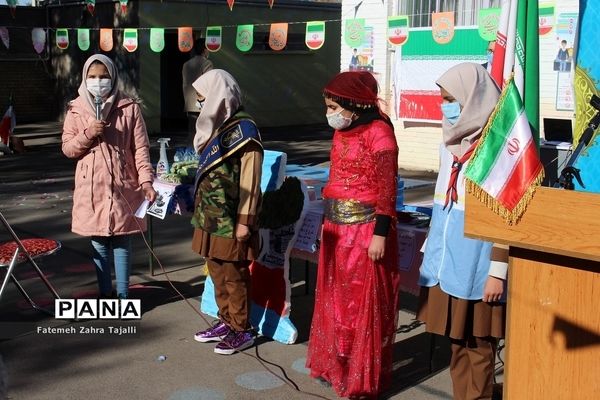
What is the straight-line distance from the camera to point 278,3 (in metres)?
22.2

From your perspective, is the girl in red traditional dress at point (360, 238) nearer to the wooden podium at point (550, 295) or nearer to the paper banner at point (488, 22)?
the wooden podium at point (550, 295)

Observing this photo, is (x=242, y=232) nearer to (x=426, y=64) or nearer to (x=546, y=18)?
(x=546, y=18)

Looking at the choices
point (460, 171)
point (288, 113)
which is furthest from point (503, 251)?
point (288, 113)

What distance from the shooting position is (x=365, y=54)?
44.1 ft

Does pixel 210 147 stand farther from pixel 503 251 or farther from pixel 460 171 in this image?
pixel 503 251

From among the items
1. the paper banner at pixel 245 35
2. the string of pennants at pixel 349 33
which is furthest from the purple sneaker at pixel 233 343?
the paper banner at pixel 245 35

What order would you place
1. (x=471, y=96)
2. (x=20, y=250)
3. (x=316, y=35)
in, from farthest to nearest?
1. (x=316, y=35)
2. (x=20, y=250)
3. (x=471, y=96)

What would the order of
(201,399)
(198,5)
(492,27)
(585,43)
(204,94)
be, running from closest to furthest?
(201,399), (204,94), (585,43), (492,27), (198,5)

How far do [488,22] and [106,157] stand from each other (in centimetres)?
702

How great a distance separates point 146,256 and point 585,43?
177 inches

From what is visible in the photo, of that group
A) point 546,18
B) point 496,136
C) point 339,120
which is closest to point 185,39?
point 546,18

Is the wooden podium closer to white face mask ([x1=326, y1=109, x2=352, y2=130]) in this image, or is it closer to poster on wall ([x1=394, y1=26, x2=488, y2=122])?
white face mask ([x1=326, y1=109, x2=352, y2=130])

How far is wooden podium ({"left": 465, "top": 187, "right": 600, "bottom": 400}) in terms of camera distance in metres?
2.34

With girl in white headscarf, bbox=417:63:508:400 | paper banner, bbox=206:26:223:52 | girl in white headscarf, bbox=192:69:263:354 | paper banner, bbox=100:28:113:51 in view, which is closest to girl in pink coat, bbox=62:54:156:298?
girl in white headscarf, bbox=192:69:263:354
